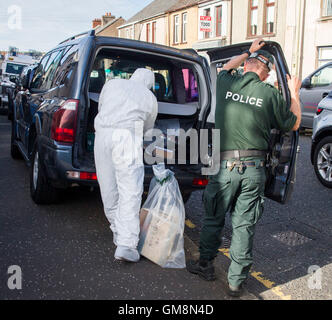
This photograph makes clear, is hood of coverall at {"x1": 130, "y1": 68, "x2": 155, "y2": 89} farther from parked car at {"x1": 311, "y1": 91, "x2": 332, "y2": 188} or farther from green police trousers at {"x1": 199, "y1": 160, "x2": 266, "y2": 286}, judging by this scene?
parked car at {"x1": 311, "y1": 91, "x2": 332, "y2": 188}

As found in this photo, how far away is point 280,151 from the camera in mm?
3674

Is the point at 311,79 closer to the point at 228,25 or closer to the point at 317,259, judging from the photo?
the point at 317,259

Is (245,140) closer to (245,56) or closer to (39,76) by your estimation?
(245,56)

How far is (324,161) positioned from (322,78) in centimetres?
538

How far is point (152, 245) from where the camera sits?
3.76 meters

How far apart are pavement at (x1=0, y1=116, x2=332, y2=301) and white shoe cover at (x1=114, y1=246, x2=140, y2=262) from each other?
0.24 feet

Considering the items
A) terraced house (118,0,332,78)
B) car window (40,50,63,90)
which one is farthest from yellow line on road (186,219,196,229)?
terraced house (118,0,332,78)

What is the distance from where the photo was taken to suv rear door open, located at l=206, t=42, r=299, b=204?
11.8 ft

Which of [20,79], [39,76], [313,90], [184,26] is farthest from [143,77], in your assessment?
[184,26]

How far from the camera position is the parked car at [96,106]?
3.81m

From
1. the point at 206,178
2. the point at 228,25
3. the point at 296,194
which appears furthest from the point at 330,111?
the point at 228,25

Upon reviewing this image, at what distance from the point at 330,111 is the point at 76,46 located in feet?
13.6

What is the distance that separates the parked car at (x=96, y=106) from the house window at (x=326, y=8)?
15.6 m

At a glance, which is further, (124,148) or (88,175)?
(88,175)
